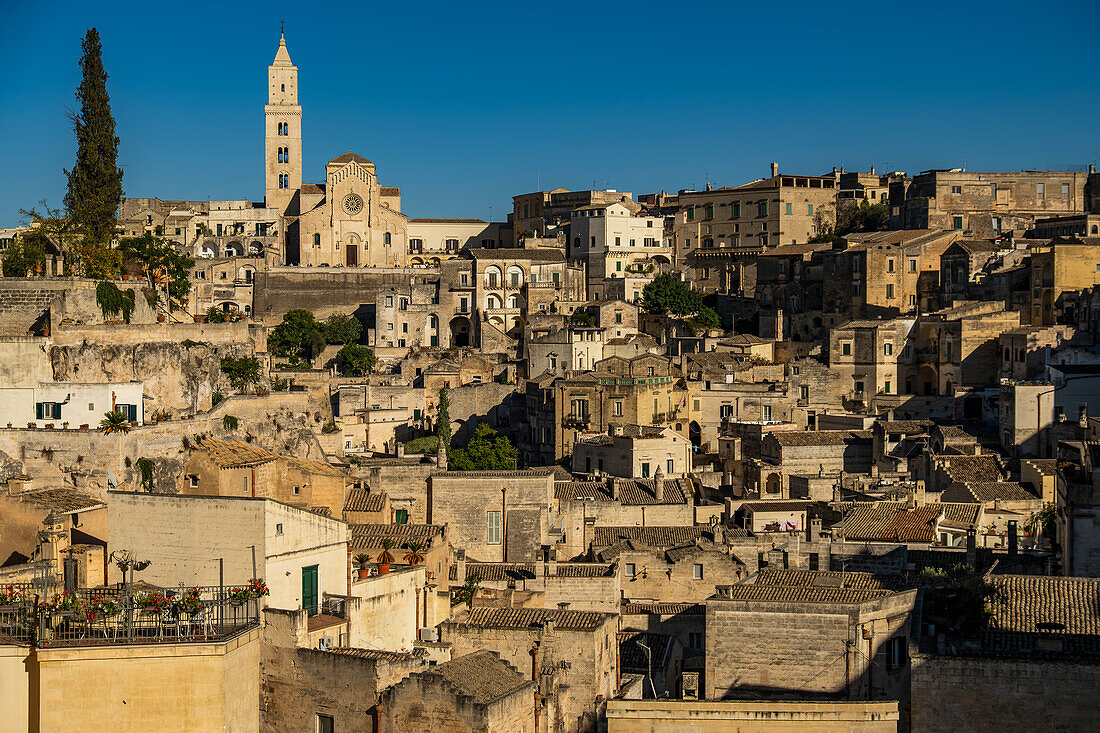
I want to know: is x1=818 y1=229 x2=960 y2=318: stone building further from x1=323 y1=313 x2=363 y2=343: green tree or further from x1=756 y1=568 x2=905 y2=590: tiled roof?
x1=756 y1=568 x2=905 y2=590: tiled roof

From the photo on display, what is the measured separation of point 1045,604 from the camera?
2158cm

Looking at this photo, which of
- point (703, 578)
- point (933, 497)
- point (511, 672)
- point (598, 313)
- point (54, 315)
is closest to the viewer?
point (511, 672)

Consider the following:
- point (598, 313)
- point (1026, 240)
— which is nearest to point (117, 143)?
point (598, 313)

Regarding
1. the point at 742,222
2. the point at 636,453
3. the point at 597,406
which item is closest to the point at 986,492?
the point at 636,453

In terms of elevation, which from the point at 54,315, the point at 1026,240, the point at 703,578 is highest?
the point at 1026,240

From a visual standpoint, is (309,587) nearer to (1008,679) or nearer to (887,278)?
(1008,679)

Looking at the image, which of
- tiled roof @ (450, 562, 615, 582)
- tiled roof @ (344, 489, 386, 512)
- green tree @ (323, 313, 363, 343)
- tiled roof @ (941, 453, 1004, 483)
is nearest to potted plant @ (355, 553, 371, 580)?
tiled roof @ (450, 562, 615, 582)

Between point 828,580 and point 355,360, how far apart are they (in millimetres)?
40398

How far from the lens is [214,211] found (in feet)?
321

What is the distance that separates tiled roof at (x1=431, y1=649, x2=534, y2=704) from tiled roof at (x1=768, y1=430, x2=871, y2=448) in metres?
25.7

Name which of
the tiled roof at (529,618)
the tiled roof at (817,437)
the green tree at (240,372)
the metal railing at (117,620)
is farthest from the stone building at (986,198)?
the metal railing at (117,620)

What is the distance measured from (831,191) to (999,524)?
48946 millimetres

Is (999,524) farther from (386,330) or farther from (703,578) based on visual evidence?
(386,330)

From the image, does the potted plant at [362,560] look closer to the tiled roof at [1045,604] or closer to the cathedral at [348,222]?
the tiled roof at [1045,604]
